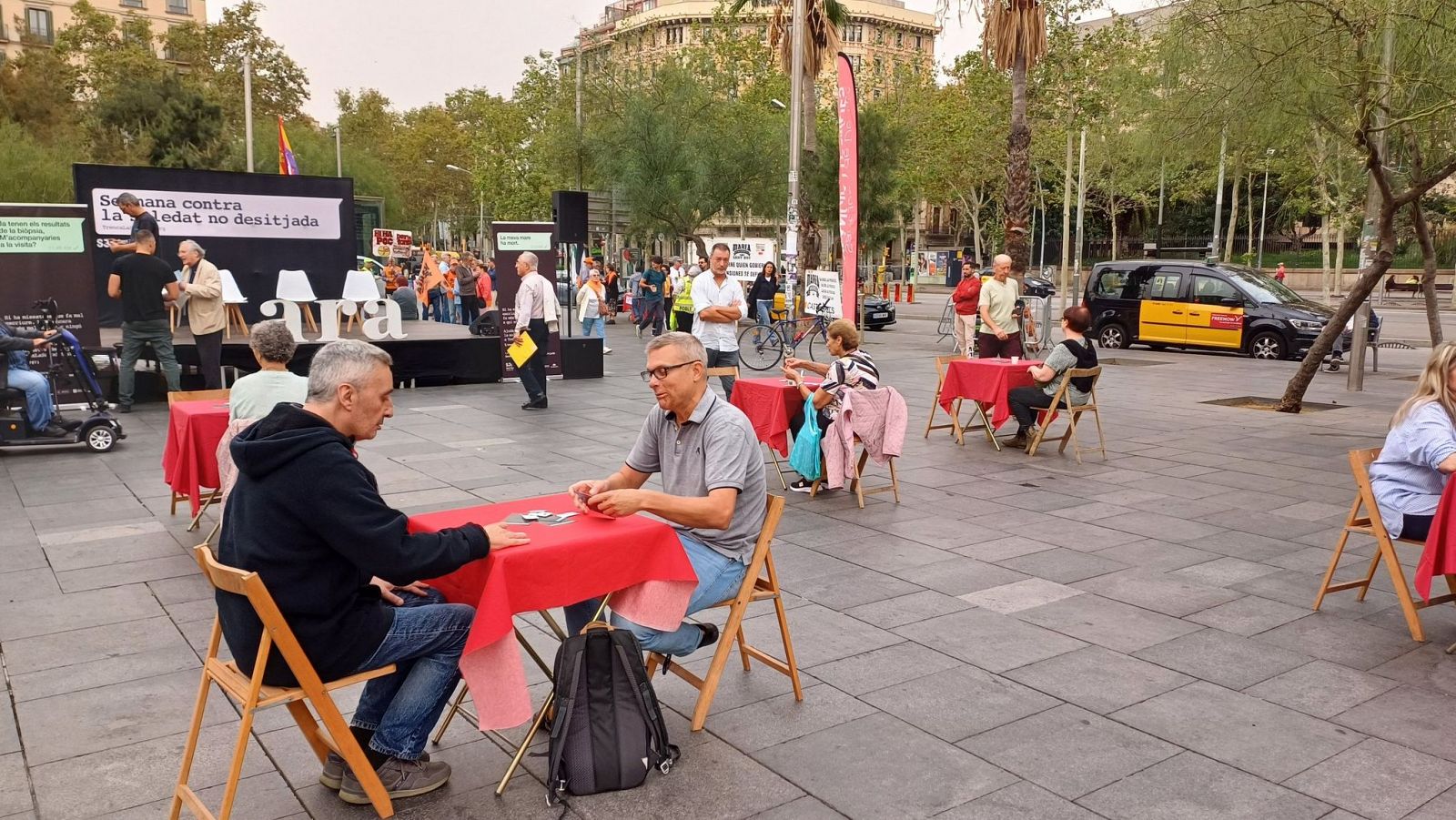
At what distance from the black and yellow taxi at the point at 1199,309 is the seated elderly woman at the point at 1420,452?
1426 cm

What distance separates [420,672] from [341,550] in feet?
1.80

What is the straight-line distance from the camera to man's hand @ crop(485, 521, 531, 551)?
314cm

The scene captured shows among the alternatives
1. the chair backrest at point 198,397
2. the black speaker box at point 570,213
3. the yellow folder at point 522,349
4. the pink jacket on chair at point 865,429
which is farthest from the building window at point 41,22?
the pink jacket on chair at point 865,429

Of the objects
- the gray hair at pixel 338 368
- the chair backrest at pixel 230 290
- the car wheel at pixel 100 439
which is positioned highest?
the chair backrest at pixel 230 290

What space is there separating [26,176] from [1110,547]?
32340mm

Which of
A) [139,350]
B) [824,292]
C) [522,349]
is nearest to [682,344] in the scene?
[522,349]

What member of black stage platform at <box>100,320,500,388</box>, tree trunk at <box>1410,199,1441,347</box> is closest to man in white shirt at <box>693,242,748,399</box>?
black stage platform at <box>100,320,500,388</box>

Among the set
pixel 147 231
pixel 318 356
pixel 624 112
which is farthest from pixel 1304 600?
pixel 624 112

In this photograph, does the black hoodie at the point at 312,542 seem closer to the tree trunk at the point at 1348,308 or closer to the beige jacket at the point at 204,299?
the beige jacket at the point at 204,299

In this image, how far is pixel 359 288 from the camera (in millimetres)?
18297

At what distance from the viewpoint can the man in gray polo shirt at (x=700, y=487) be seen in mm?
3564

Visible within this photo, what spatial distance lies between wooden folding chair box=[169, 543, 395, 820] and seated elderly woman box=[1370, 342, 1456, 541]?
4208 mm

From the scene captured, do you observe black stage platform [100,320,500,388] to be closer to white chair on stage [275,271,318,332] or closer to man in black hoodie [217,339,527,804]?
white chair on stage [275,271,318,332]

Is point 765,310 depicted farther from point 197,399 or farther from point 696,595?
point 696,595
